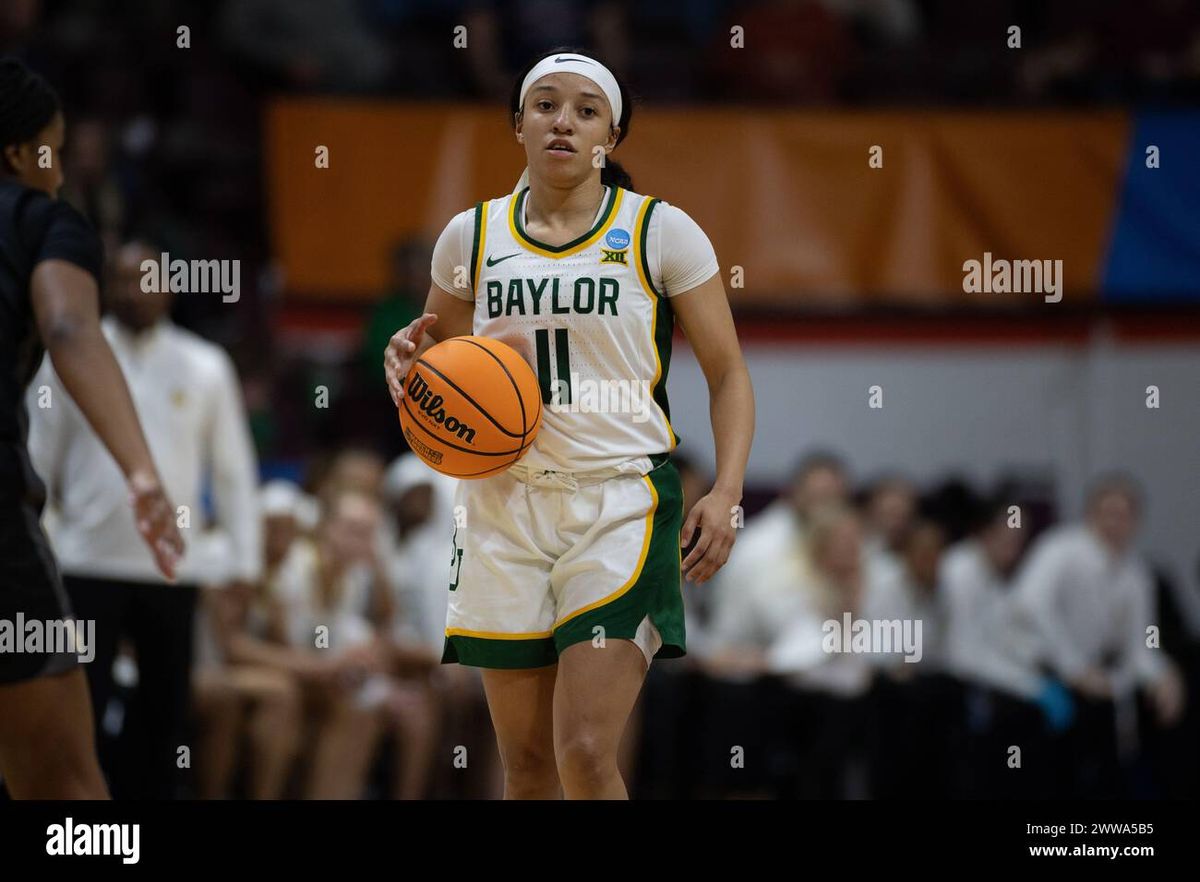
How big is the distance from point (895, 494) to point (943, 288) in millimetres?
1953

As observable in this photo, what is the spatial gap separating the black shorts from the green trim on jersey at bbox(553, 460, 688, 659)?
1.23m

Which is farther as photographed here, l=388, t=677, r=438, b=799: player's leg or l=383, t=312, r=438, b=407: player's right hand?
l=388, t=677, r=438, b=799: player's leg

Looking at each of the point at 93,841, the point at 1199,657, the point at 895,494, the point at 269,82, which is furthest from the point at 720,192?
the point at 93,841

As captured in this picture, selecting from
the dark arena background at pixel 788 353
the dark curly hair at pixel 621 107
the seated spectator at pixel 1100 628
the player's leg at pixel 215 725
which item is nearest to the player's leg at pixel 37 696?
the dark curly hair at pixel 621 107

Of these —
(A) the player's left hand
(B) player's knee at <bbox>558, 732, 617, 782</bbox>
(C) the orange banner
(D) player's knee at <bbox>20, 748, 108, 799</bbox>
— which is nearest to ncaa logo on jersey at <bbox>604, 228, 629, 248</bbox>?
(A) the player's left hand

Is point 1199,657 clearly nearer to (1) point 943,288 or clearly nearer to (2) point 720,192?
(1) point 943,288

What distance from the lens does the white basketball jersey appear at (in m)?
4.41

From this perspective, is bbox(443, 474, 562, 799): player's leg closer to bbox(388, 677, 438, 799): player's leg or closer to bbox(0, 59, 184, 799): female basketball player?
bbox(0, 59, 184, 799): female basketball player

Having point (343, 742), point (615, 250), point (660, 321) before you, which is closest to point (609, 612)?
point (660, 321)

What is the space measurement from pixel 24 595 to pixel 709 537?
165cm

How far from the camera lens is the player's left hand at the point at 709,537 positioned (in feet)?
13.8

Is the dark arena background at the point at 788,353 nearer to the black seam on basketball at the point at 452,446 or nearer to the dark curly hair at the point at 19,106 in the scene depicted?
the dark curly hair at the point at 19,106

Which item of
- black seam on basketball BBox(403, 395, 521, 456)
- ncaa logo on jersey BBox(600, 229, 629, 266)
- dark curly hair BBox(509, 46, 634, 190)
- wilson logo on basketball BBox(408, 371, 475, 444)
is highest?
dark curly hair BBox(509, 46, 634, 190)

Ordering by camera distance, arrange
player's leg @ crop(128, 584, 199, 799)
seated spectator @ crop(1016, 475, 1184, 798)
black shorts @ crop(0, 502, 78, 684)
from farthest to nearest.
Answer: seated spectator @ crop(1016, 475, 1184, 798)
player's leg @ crop(128, 584, 199, 799)
black shorts @ crop(0, 502, 78, 684)
